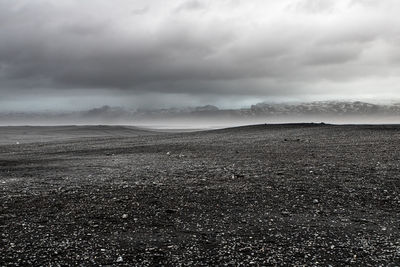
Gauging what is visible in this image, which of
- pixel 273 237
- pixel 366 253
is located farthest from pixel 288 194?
pixel 366 253

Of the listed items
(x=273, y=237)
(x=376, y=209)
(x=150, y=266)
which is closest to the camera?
(x=150, y=266)

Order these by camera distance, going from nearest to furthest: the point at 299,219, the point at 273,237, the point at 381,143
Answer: the point at 273,237, the point at 299,219, the point at 381,143

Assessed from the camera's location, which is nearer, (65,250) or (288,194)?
(65,250)

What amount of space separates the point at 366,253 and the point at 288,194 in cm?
442

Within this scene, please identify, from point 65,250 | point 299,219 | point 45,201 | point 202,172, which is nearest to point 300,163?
point 202,172

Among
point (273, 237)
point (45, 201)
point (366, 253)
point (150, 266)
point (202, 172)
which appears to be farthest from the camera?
point (202, 172)

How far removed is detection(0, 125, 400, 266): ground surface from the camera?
7.07 m

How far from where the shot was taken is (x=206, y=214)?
31.6ft

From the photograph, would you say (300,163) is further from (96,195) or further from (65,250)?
(65,250)

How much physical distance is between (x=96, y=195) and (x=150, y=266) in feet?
18.8

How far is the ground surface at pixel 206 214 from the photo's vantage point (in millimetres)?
7074

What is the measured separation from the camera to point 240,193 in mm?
11648

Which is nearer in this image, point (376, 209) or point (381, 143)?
point (376, 209)

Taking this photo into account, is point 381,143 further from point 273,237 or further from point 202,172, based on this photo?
point 273,237
